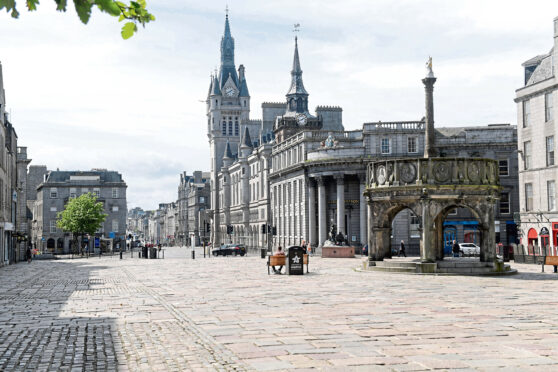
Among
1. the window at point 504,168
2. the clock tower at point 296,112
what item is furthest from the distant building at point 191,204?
the window at point 504,168

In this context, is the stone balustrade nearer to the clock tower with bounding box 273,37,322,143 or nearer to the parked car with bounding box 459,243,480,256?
the parked car with bounding box 459,243,480,256

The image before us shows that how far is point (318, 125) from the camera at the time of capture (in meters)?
101

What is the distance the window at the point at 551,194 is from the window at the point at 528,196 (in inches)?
86.7

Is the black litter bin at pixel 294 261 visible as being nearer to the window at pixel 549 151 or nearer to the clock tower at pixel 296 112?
the window at pixel 549 151

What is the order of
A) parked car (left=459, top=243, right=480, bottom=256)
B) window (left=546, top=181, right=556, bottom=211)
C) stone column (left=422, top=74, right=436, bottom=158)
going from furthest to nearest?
parked car (left=459, top=243, right=480, bottom=256) → window (left=546, top=181, right=556, bottom=211) → stone column (left=422, top=74, right=436, bottom=158)

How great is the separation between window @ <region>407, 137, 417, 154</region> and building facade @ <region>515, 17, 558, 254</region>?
15889 millimetres

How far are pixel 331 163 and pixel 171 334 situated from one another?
178 ft

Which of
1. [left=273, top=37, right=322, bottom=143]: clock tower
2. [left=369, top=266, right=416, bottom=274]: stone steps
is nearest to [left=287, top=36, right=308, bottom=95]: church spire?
[left=273, top=37, right=322, bottom=143]: clock tower

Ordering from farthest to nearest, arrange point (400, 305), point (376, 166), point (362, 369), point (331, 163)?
point (331, 163) < point (376, 166) < point (400, 305) < point (362, 369)

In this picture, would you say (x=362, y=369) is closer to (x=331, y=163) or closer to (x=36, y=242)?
(x=331, y=163)

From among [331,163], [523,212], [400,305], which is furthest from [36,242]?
[400,305]

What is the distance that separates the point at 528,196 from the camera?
5044 centimetres

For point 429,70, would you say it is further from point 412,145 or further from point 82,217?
point 82,217

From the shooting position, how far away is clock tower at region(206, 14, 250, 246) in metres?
141
